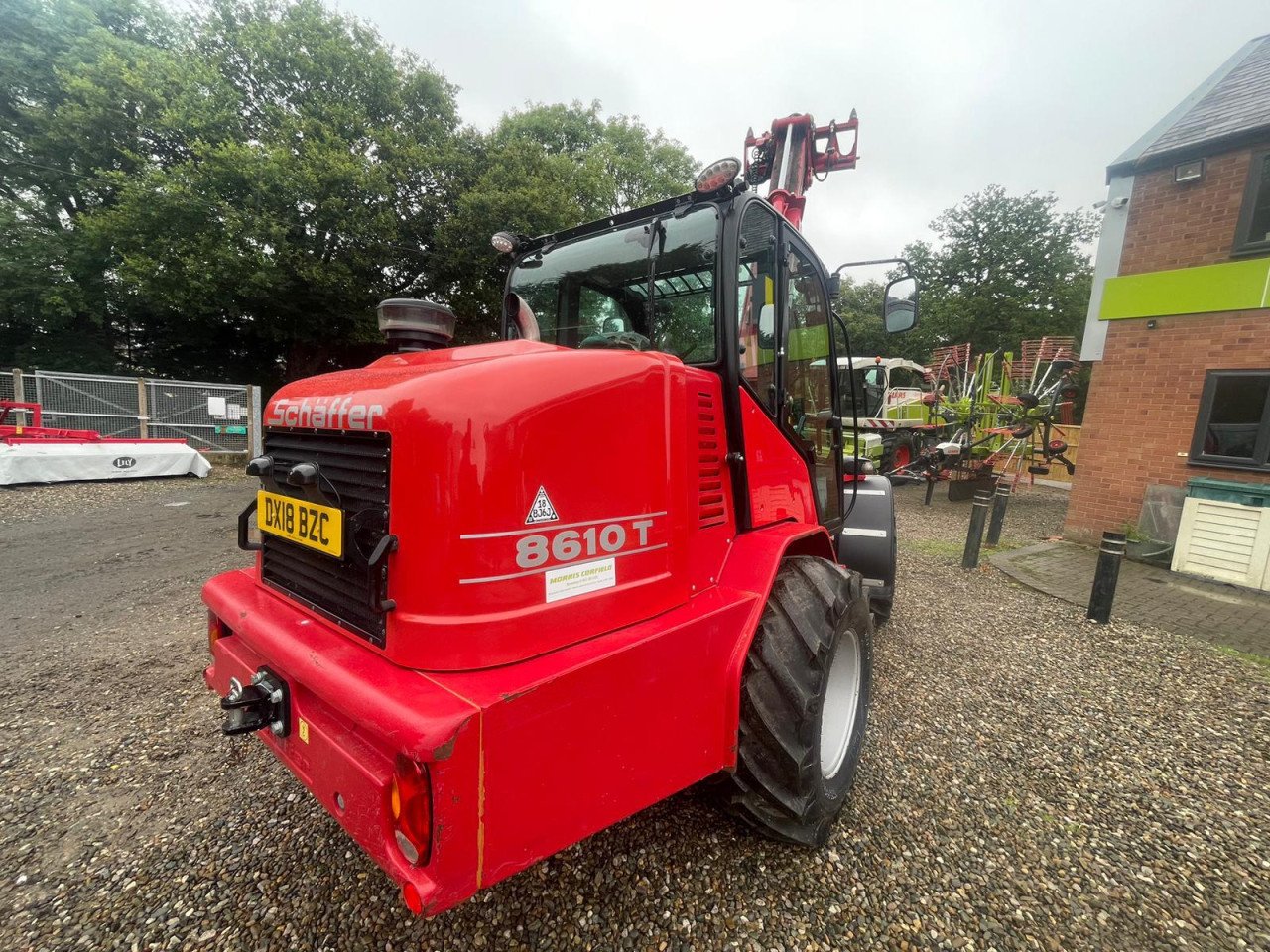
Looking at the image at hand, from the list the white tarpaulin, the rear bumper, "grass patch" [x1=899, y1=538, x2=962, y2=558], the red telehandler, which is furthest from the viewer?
the white tarpaulin

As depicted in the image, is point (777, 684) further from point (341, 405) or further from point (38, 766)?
point (38, 766)

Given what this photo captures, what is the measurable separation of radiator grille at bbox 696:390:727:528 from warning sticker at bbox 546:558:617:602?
43 centimetres

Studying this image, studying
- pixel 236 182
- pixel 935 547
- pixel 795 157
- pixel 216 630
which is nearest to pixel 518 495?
pixel 216 630

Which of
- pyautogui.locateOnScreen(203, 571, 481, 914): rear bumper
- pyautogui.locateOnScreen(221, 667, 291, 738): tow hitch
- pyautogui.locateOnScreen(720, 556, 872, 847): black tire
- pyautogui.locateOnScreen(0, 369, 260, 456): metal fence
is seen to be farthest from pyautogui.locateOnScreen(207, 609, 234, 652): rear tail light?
pyautogui.locateOnScreen(0, 369, 260, 456): metal fence

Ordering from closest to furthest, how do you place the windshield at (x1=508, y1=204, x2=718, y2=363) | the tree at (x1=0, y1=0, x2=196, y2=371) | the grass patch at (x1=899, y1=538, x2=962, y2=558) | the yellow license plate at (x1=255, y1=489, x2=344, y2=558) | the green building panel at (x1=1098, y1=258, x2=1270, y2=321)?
the yellow license plate at (x1=255, y1=489, x2=344, y2=558) → the windshield at (x1=508, y1=204, x2=718, y2=363) → the green building panel at (x1=1098, y1=258, x2=1270, y2=321) → the grass patch at (x1=899, y1=538, x2=962, y2=558) → the tree at (x1=0, y1=0, x2=196, y2=371)

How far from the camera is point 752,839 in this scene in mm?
2080

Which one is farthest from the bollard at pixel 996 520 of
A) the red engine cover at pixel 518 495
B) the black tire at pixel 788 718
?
the red engine cover at pixel 518 495

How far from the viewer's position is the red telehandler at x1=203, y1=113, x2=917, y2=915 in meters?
1.31

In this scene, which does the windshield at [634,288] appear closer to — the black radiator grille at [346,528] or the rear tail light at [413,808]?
the black radiator grille at [346,528]

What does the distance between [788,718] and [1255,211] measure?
8.52m

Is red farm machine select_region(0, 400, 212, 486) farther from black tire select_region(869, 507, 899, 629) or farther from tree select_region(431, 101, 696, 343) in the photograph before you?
black tire select_region(869, 507, 899, 629)

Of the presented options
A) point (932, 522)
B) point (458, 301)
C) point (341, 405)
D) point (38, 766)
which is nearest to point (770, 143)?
point (341, 405)

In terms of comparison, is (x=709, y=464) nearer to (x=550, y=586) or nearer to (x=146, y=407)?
(x=550, y=586)

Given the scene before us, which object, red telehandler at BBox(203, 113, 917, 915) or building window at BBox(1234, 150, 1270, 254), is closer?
red telehandler at BBox(203, 113, 917, 915)
